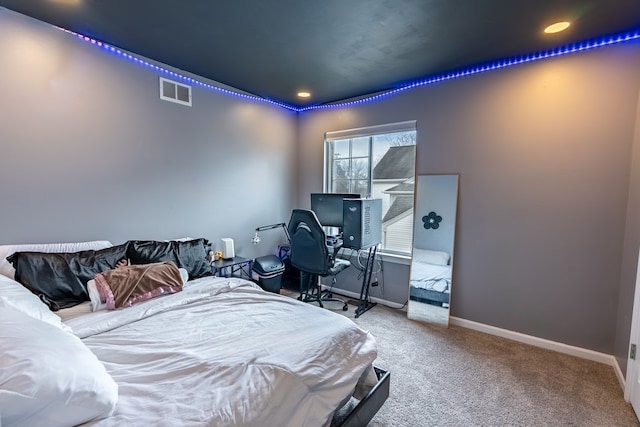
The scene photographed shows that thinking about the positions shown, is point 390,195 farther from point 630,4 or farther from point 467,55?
point 630,4

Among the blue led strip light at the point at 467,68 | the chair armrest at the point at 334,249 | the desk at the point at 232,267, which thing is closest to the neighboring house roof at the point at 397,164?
the blue led strip light at the point at 467,68

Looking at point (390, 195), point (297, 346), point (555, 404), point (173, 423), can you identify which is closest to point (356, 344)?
point (297, 346)

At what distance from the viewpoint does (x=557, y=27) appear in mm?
2072

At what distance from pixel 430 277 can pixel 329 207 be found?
1.38 metres

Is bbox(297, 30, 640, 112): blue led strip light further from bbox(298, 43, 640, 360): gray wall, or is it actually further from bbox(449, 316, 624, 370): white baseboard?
bbox(449, 316, 624, 370): white baseboard

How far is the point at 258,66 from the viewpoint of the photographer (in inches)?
110

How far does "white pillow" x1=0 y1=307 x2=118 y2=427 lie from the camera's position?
31.6 inches

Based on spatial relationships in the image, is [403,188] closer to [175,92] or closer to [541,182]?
[541,182]

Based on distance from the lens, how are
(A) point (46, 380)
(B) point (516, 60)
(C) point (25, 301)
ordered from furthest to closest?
(B) point (516, 60), (C) point (25, 301), (A) point (46, 380)

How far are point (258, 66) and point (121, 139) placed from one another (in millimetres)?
1375

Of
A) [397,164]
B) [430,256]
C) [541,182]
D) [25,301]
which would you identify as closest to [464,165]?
[541,182]

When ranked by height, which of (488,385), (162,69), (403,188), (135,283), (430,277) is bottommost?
(488,385)

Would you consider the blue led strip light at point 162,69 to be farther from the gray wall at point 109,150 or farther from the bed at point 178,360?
the bed at point 178,360

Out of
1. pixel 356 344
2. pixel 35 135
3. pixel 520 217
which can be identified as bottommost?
pixel 356 344
